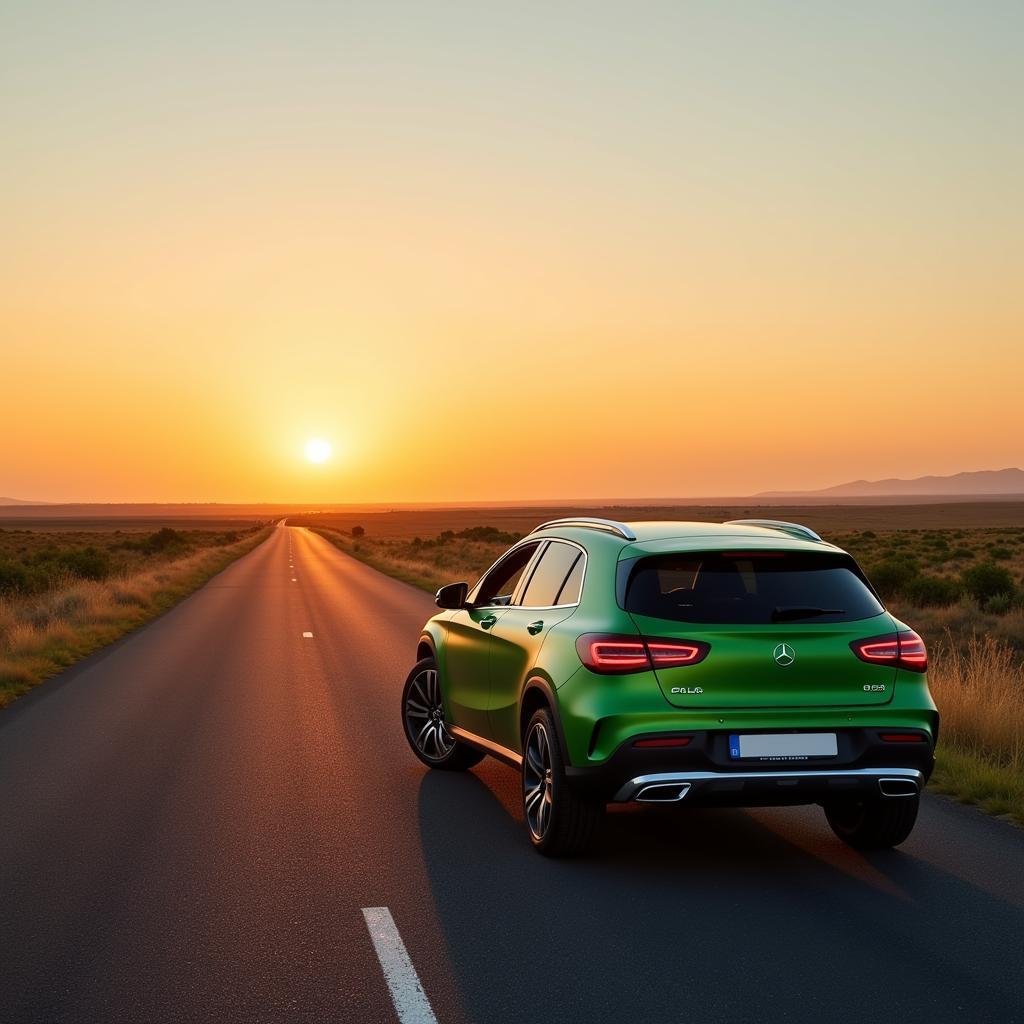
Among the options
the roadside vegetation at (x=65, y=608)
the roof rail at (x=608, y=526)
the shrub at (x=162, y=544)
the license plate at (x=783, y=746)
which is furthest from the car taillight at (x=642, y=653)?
the shrub at (x=162, y=544)

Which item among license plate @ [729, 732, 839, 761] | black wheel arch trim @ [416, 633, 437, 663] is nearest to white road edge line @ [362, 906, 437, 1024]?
license plate @ [729, 732, 839, 761]

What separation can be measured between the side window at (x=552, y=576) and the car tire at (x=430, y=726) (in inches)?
63.6

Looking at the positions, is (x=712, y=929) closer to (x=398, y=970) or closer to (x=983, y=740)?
(x=398, y=970)

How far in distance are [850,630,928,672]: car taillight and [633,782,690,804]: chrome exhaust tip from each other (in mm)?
1131

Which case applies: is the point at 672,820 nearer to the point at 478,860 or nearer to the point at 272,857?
the point at 478,860

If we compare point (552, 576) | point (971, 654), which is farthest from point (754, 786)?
point (971, 654)

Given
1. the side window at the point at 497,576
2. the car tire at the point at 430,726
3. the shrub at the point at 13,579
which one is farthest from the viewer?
the shrub at the point at 13,579

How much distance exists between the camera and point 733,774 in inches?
241

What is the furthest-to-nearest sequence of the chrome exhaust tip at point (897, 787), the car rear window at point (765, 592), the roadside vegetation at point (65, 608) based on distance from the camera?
the roadside vegetation at point (65, 608), the car rear window at point (765, 592), the chrome exhaust tip at point (897, 787)

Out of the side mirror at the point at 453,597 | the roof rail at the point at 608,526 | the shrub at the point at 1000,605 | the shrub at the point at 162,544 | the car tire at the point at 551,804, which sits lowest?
the shrub at the point at 162,544

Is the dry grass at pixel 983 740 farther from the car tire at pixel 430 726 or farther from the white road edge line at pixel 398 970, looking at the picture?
the white road edge line at pixel 398 970

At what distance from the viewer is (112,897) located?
5977 mm

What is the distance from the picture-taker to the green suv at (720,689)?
20.2 ft

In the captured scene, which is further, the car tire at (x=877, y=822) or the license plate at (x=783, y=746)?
the car tire at (x=877, y=822)
